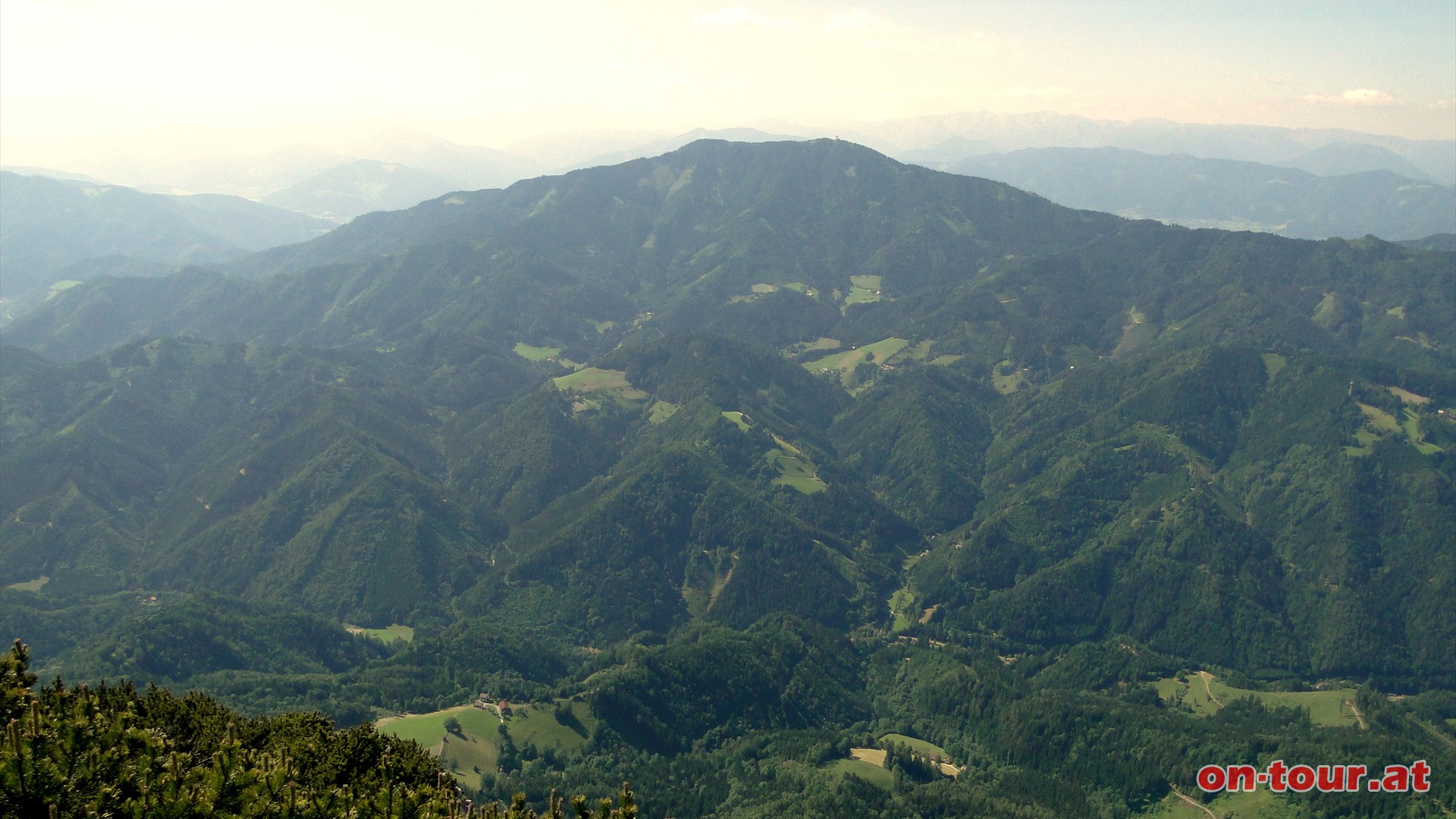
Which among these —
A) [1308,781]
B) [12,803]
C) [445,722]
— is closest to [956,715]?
[1308,781]

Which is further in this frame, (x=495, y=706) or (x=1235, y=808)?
(x=495, y=706)

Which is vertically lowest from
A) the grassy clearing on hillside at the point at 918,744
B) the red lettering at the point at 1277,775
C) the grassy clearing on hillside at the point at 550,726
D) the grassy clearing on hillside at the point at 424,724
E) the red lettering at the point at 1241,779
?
the grassy clearing on hillside at the point at 918,744

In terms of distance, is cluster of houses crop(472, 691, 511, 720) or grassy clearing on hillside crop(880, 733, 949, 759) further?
grassy clearing on hillside crop(880, 733, 949, 759)

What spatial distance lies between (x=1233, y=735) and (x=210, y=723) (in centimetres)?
16665

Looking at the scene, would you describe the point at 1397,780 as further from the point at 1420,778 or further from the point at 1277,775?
the point at 1277,775

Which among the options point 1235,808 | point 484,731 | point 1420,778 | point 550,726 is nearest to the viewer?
point 1420,778

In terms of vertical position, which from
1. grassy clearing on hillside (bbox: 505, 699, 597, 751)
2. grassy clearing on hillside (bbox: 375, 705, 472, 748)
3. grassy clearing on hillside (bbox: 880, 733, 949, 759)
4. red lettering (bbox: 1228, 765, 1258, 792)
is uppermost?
grassy clearing on hillside (bbox: 375, 705, 472, 748)

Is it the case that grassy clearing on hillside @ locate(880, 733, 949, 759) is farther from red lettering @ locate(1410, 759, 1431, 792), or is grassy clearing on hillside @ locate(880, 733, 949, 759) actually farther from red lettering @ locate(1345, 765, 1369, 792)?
red lettering @ locate(1410, 759, 1431, 792)

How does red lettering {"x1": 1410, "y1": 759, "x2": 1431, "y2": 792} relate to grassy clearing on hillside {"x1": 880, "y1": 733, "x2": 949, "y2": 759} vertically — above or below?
above

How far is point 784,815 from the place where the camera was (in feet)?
449

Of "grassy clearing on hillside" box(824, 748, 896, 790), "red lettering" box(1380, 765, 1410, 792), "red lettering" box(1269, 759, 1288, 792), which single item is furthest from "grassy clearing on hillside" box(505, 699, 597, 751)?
"red lettering" box(1380, 765, 1410, 792)

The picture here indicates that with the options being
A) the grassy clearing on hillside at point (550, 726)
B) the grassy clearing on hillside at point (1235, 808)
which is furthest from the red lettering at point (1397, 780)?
the grassy clearing on hillside at point (550, 726)

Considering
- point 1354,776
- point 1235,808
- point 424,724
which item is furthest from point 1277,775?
point 424,724

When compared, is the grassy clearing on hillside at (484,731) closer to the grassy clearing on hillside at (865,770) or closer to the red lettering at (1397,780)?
the grassy clearing on hillside at (865,770)
